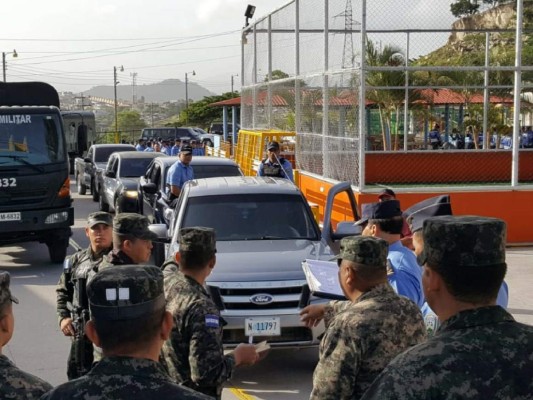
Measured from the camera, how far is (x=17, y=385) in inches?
112

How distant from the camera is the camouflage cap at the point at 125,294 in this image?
2.63 metres

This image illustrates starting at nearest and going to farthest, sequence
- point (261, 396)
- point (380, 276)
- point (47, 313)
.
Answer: point (380, 276)
point (261, 396)
point (47, 313)

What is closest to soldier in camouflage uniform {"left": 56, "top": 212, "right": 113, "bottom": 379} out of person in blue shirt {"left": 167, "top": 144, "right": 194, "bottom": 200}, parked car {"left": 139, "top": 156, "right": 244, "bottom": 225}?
person in blue shirt {"left": 167, "top": 144, "right": 194, "bottom": 200}

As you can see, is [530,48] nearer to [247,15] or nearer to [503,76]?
[503,76]

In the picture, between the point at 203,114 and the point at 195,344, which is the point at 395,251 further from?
the point at 203,114

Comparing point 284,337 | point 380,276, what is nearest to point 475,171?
point 284,337

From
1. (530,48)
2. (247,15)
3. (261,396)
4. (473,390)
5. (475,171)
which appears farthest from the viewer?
(530,48)

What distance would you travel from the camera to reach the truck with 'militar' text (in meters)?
13.2

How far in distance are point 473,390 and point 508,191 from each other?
13182 millimetres

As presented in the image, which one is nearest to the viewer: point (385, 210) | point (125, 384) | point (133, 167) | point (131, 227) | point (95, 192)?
point (125, 384)

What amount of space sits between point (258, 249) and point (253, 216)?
2.50 ft

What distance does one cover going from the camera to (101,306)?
2662 millimetres

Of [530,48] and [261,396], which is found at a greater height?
[530,48]

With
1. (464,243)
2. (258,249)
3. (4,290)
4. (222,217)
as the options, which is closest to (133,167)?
(222,217)
